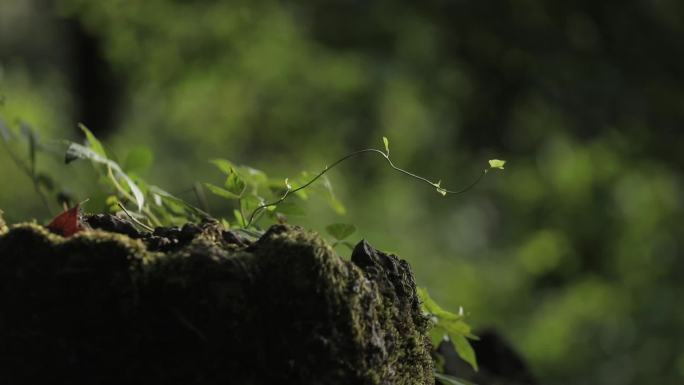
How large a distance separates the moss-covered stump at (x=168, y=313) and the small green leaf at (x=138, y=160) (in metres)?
1.08

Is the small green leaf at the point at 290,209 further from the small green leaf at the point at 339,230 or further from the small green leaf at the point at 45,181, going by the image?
the small green leaf at the point at 45,181

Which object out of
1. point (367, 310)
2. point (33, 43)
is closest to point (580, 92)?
point (367, 310)

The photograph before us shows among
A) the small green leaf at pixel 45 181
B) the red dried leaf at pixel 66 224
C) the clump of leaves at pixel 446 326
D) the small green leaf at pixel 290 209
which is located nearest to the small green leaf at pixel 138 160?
the small green leaf at pixel 45 181

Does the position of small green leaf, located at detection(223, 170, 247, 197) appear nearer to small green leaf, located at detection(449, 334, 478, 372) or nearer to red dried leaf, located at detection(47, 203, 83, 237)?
red dried leaf, located at detection(47, 203, 83, 237)

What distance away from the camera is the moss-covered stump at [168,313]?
1.20m

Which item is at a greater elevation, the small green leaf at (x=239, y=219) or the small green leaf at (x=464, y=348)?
the small green leaf at (x=239, y=219)

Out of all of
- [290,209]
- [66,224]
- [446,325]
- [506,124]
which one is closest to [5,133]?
[290,209]

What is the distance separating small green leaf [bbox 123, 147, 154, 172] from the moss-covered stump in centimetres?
108

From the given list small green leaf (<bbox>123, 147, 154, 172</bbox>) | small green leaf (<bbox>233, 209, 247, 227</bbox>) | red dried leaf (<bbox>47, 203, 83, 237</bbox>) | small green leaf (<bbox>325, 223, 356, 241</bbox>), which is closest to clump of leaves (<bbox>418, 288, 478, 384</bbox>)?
small green leaf (<bbox>325, 223, 356, 241</bbox>)

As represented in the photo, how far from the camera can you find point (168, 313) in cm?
121

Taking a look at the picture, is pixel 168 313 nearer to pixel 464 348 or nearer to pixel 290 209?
pixel 290 209

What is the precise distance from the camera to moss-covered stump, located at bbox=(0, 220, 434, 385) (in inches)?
47.3

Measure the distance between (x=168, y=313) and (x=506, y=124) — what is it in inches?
347

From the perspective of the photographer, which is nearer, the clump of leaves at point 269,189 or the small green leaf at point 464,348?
the clump of leaves at point 269,189
